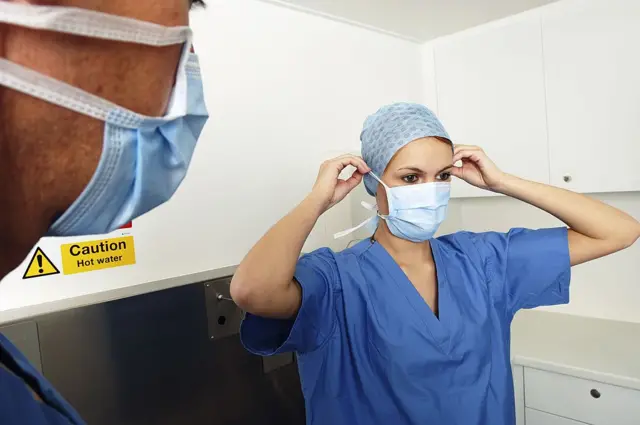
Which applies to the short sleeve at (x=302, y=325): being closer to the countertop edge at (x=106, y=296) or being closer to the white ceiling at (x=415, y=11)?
Answer: the countertop edge at (x=106, y=296)

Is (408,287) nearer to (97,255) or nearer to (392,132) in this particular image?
(392,132)

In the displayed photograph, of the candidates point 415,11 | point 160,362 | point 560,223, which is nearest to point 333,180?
point 160,362

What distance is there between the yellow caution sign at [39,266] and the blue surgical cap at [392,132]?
0.84 m

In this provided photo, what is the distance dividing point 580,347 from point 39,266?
184cm

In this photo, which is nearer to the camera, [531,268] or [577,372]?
[531,268]

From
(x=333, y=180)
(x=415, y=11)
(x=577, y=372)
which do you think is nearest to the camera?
(x=333, y=180)

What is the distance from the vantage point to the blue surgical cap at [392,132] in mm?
1075

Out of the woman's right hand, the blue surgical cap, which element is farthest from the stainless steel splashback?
the blue surgical cap

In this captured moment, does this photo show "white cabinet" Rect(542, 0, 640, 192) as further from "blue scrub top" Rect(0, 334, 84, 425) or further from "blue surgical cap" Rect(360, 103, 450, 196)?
"blue scrub top" Rect(0, 334, 84, 425)

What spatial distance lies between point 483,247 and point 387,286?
1.02 feet

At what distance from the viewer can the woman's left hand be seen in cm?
124

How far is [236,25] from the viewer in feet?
5.03

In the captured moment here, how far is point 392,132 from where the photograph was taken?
1.09m

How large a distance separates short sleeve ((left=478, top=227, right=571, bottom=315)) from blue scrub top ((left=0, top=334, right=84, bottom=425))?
97 cm
